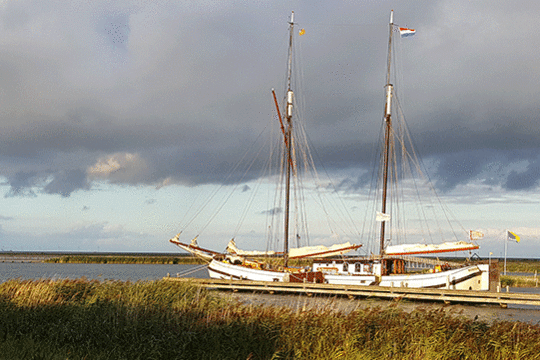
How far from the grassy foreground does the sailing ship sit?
29.8 meters

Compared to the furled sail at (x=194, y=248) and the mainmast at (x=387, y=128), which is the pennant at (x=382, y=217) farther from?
the furled sail at (x=194, y=248)

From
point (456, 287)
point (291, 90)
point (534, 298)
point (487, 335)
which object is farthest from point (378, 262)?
point (487, 335)

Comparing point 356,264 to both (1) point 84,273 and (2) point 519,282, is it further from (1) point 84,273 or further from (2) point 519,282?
(1) point 84,273

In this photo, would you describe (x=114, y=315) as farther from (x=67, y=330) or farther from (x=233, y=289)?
(x=233, y=289)

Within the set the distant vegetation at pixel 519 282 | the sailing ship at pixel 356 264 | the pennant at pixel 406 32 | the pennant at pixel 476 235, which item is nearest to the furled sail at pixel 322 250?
the sailing ship at pixel 356 264

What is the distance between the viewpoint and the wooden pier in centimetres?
3656

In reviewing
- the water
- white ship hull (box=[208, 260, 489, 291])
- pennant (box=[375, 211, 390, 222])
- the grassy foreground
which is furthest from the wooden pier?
the grassy foreground

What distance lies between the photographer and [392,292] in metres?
40.1

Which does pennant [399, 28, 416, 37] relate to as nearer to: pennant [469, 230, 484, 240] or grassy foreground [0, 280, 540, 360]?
pennant [469, 230, 484, 240]

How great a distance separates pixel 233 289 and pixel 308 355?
3598 cm

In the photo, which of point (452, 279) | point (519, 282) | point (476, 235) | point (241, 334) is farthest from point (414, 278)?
point (241, 334)

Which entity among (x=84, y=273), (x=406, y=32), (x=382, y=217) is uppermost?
(x=406, y=32)

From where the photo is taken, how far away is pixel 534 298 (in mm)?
35688

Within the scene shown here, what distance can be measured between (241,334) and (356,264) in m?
37.5
